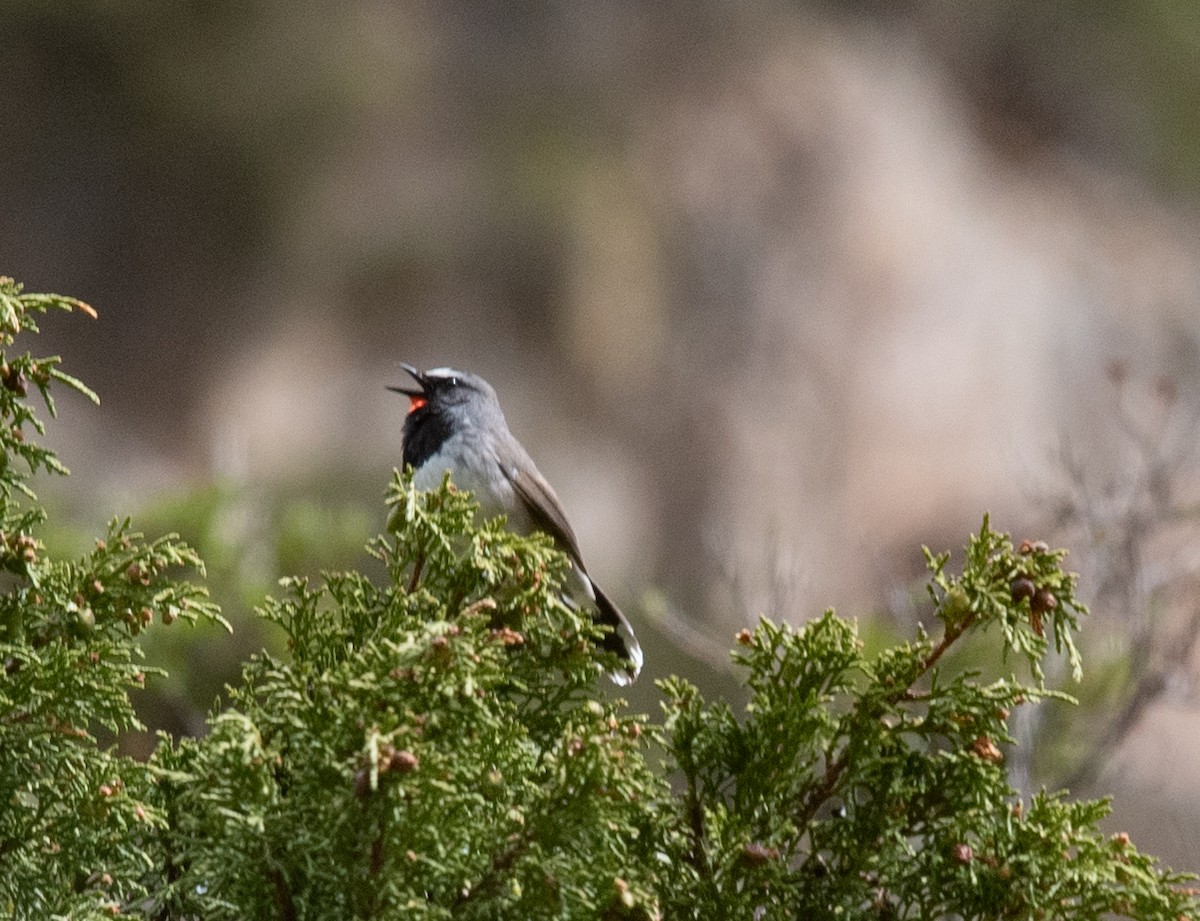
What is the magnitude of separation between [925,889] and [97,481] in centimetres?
795

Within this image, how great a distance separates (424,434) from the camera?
4.19m

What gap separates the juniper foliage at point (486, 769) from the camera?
158cm

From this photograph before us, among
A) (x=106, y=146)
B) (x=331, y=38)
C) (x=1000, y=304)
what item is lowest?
(x=106, y=146)

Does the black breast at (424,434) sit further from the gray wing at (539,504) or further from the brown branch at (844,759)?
the brown branch at (844,759)

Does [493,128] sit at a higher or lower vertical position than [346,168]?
higher

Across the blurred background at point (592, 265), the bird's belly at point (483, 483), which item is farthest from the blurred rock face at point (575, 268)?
the bird's belly at point (483, 483)

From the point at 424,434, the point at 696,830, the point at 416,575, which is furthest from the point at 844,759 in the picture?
the point at 424,434

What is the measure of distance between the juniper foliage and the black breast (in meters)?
2.11

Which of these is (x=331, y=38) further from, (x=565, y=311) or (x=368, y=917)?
(x=368, y=917)

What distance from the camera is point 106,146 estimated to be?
10.6m

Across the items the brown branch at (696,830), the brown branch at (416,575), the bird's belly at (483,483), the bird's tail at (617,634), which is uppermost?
the bird's belly at (483,483)

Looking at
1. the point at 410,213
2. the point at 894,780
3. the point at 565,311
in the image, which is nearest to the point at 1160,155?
the point at 565,311

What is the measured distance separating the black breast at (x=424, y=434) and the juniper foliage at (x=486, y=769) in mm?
2108

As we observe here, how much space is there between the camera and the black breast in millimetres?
4125
